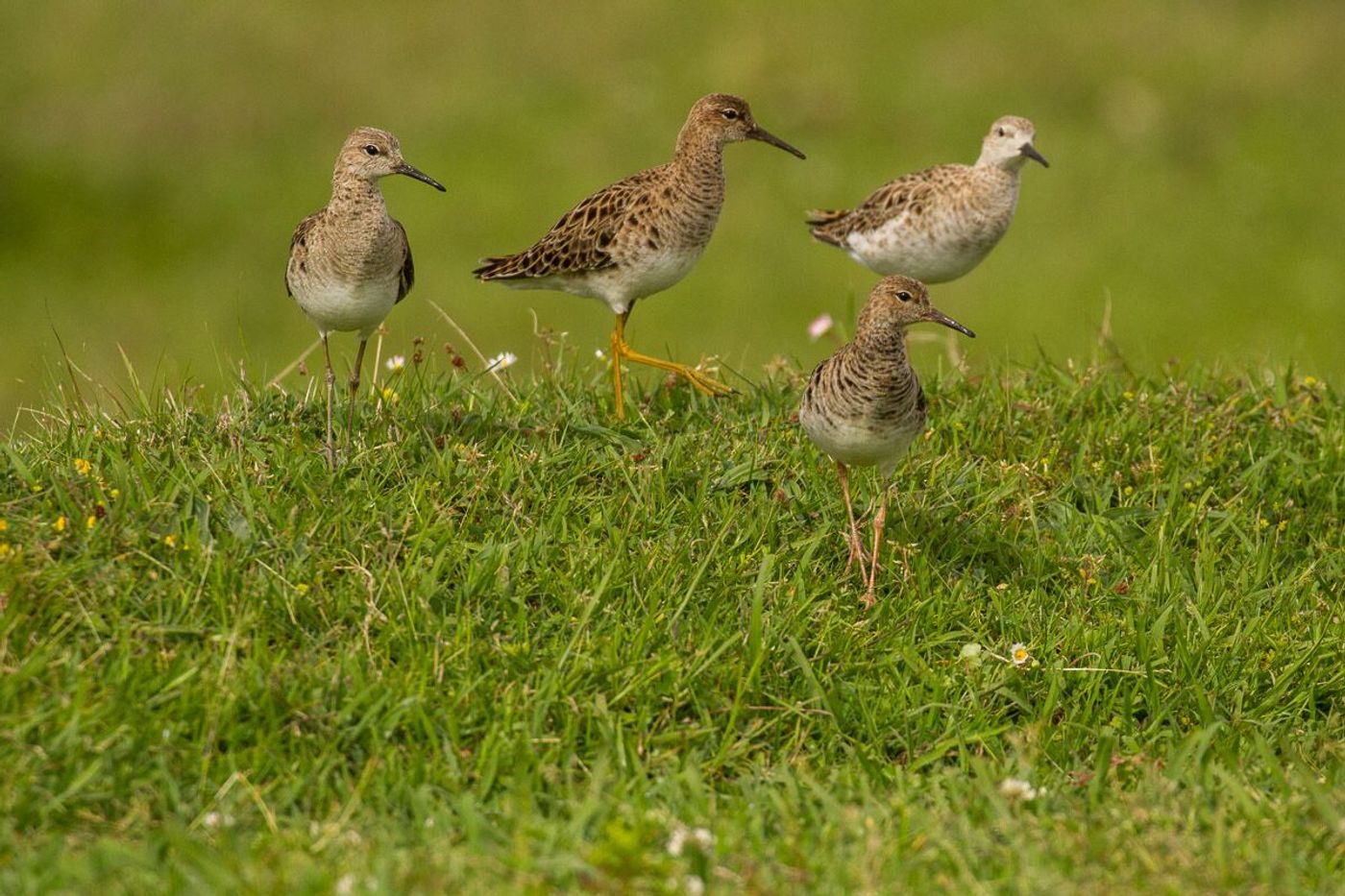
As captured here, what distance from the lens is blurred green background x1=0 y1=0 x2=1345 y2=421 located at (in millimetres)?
14883

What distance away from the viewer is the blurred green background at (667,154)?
14.9 metres

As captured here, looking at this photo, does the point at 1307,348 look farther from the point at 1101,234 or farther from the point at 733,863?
the point at 733,863

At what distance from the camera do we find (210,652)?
5984 millimetres

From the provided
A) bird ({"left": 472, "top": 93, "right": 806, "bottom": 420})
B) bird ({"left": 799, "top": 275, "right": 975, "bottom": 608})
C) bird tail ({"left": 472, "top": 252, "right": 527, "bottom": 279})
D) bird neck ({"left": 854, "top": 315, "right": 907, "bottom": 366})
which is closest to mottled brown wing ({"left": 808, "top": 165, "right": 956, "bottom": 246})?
bird ({"left": 472, "top": 93, "right": 806, "bottom": 420})

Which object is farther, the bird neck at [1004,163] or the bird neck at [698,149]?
the bird neck at [1004,163]

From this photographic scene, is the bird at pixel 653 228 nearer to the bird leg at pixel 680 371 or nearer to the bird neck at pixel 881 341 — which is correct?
the bird leg at pixel 680 371

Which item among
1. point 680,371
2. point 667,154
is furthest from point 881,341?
point 667,154

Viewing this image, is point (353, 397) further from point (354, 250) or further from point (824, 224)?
point (824, 224)

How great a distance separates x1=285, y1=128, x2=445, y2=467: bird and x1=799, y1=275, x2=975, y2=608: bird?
1775 millimetres

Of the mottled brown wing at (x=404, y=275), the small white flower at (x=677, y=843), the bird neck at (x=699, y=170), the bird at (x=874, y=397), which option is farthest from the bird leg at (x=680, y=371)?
the small white flower at (x=677, y=843)

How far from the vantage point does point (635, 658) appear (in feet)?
20.4

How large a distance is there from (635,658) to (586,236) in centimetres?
302

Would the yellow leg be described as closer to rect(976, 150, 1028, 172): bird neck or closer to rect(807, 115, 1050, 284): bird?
rect(807, 115, 1050, 284): bird

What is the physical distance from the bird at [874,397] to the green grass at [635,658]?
36cm
